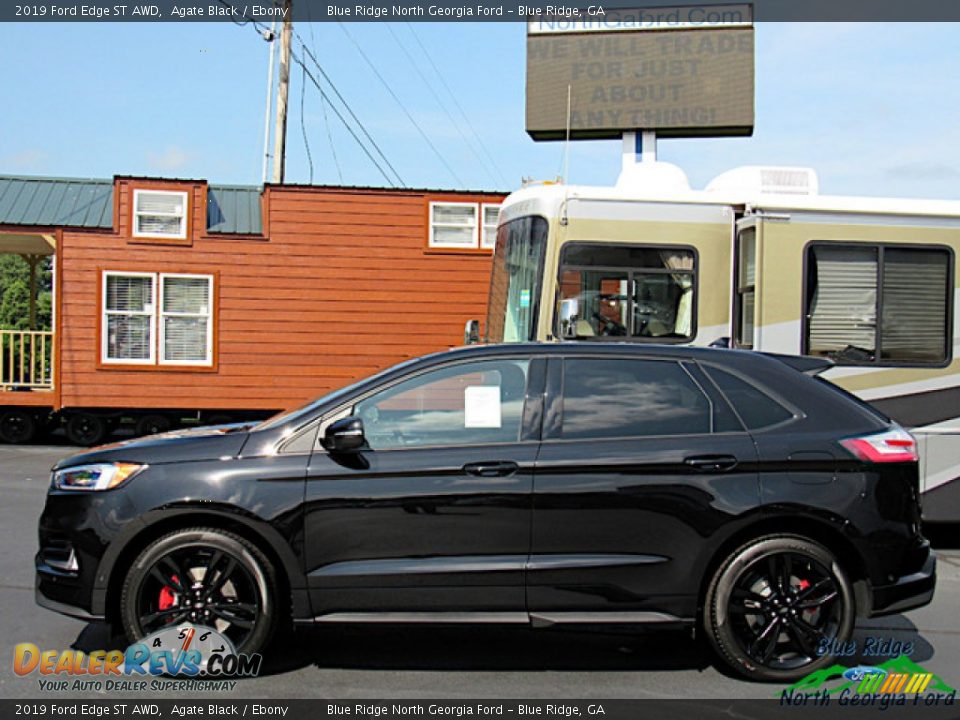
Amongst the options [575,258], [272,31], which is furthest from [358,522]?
[272,31]

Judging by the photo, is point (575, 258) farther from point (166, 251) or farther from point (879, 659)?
point (166, 251)

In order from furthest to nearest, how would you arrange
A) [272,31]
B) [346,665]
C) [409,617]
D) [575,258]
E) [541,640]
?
[272,31]
[575,258]
[541,640]
[346,665]
[409,617]

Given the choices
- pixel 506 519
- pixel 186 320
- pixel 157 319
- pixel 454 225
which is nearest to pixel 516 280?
pixel 506 519

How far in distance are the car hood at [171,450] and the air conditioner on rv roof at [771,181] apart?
19.0 ft

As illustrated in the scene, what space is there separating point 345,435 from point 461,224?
11622 mm

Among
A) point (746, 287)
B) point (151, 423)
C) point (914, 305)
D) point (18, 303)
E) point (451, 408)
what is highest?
point (18, 303)

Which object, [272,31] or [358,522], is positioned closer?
[358,522]

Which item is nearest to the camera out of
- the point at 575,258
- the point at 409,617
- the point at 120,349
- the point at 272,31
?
the point at 409,617

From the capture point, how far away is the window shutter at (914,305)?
856 centimetres

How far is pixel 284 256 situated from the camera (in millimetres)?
15945

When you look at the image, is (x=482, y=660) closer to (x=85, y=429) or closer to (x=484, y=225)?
(x=484, y=225)

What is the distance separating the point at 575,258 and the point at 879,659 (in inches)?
168

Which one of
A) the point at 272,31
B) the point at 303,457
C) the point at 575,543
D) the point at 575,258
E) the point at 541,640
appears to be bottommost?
the point at 541,640

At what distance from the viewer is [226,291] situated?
15.8 metres
